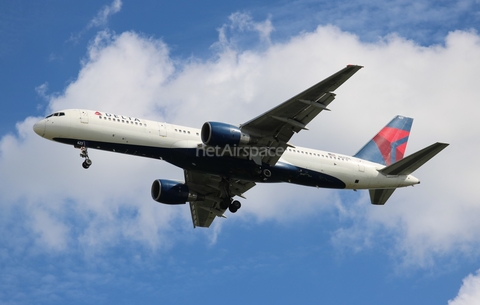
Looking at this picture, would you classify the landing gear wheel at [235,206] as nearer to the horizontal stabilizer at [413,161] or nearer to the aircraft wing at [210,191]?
the aircraft wing at [210,191]

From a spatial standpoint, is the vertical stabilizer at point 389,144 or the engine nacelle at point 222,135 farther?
the vertical stabilizer at point 389,144

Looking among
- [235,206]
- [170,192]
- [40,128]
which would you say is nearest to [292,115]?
[235,206]

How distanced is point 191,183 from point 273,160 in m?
9.05

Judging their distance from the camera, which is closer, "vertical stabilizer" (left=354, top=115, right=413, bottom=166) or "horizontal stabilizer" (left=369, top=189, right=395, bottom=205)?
"horizontal stabilizer" (left=369, top=189, right=395, bottom=205)

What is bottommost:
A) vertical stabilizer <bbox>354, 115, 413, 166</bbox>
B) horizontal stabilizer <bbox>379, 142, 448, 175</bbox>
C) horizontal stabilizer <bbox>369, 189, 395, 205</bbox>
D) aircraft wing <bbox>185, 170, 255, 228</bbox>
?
horizontal stabilizer <bbox>369, 189, 395, 205</bbox>

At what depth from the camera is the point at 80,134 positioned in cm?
4766

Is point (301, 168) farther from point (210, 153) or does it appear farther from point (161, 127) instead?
point (161, 127)

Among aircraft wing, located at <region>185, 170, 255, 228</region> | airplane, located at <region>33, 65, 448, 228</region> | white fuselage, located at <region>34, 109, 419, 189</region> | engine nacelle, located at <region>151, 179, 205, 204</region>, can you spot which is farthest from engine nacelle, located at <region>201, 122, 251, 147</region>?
engine nacelle, located at <region>151, 179, 205, 204</region>

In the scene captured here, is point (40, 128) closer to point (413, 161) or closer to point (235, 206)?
point (235, 206)

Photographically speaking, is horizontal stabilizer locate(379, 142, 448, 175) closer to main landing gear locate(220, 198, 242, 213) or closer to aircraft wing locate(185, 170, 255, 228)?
aircraft wing locate(185, 170, 255, 228)

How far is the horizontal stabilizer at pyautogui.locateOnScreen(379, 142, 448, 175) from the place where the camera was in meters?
49.8

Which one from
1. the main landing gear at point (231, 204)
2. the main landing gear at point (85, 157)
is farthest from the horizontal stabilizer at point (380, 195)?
the main landing gear at point (85, 157)

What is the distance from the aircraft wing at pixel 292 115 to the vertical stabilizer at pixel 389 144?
9.96 m

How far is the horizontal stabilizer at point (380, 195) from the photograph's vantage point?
56906mm
